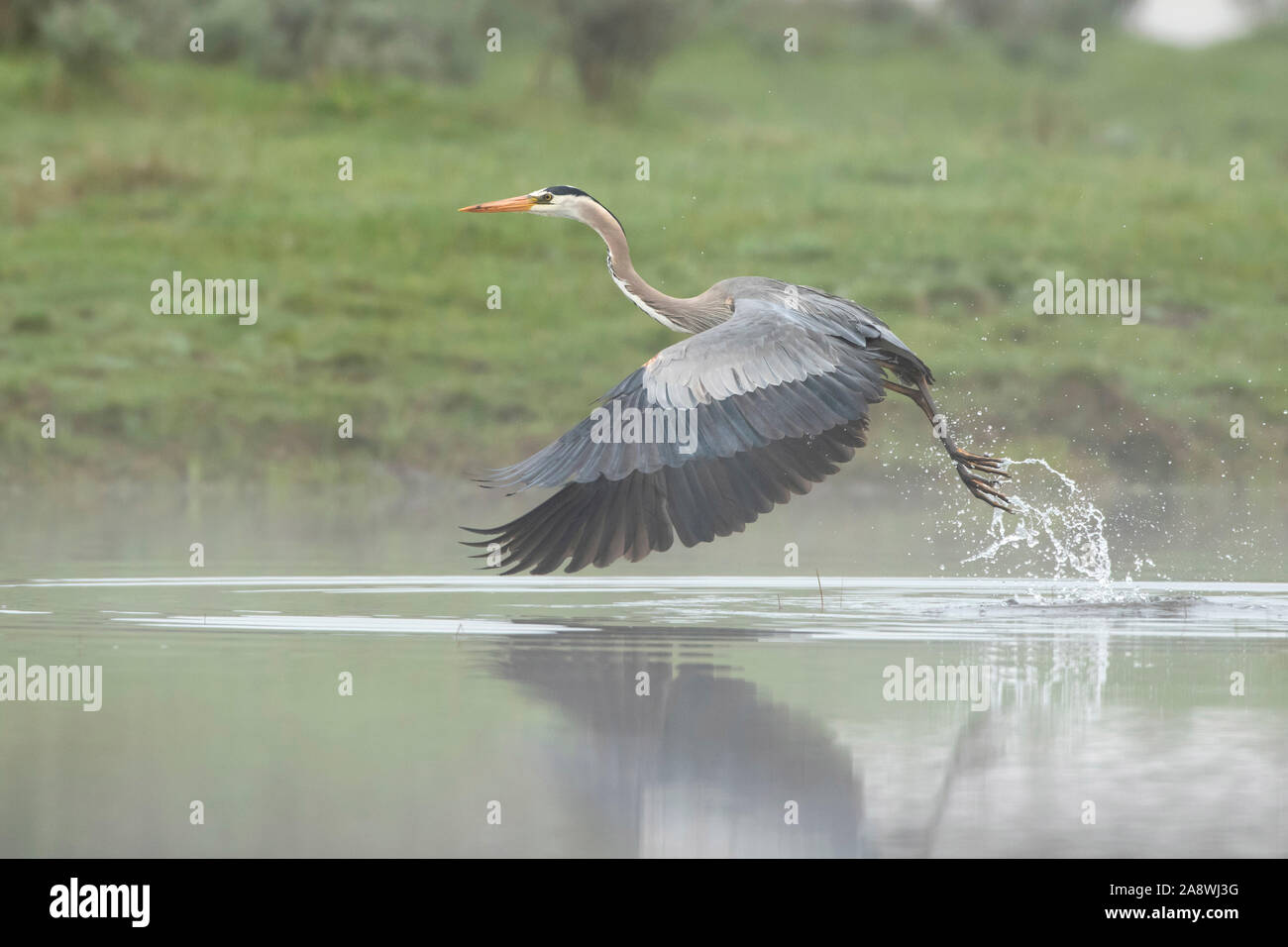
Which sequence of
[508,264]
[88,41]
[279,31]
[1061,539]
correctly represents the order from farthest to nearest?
[279,31]
[88,41]
[508,264]
[1061,539]

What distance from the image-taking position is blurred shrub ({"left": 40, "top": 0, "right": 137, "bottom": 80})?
2514cm

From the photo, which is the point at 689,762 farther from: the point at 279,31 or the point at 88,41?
the point at 279,31

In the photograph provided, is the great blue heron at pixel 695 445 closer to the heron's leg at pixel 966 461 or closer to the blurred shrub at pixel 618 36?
the heron's leg at pixel 966 461

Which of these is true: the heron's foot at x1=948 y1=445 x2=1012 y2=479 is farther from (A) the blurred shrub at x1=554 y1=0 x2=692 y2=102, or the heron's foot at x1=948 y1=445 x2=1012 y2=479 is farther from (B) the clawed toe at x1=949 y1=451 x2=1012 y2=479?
(A) the blurred shrub at x1=554 y1=0 x2=692 y2=102

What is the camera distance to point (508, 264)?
20281 mm

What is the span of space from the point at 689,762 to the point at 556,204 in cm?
523

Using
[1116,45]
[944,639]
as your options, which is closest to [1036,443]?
[944,639]

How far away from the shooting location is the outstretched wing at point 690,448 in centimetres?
829

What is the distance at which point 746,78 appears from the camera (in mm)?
35219

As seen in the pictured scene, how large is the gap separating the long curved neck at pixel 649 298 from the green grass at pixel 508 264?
278 inches

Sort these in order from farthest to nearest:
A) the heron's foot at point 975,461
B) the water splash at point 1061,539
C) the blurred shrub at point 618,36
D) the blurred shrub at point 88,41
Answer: the blurred shrub at point 618,36
the blurred shrub at point 88,41
the water splash at point 1061,539
the heron's foot at point 975,461

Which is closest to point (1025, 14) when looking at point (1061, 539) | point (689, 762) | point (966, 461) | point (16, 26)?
point (16, 26)

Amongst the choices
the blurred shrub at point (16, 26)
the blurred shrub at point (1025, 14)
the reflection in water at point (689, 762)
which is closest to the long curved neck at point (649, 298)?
the reflection in water at point (689, 762)
